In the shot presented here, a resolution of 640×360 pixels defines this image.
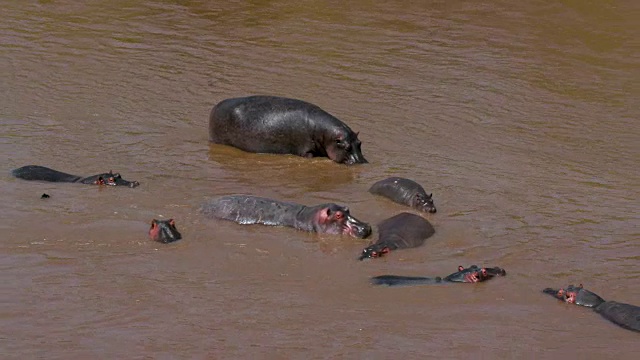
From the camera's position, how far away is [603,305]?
8.40 m

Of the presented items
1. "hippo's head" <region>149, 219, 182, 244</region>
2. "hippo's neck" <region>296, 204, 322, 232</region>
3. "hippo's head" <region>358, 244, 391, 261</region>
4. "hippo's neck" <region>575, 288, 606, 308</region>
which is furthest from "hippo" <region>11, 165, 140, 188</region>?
"hippo's neck" <region>575, 288, 606, 308</region>

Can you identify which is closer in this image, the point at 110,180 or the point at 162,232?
the point at 162,232

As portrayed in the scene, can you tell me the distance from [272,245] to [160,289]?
1451 mm

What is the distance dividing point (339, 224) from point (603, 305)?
100 inches

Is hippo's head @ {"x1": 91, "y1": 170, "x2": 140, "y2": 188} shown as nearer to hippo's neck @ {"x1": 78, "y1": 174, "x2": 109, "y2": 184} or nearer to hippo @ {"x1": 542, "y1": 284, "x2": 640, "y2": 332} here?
hippo's neck @ {"x1": 78, "y1": 174, "x2": 109, "y2": 184}

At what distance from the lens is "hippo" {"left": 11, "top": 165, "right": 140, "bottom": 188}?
11.1 meters

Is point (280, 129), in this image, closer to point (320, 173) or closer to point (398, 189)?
point (320, 173)

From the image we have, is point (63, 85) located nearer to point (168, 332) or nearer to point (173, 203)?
point (173, 203)

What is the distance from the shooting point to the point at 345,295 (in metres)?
8.53

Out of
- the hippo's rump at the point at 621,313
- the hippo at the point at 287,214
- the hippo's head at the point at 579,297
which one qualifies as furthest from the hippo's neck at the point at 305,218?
the hippo's rump at the point at 621,313

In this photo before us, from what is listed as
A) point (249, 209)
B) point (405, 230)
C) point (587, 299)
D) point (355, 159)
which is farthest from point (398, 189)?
point (587, 299)

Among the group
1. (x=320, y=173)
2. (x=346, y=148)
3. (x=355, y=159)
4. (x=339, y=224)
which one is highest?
(x=339, y=224)

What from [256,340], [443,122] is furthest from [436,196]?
[256,340]

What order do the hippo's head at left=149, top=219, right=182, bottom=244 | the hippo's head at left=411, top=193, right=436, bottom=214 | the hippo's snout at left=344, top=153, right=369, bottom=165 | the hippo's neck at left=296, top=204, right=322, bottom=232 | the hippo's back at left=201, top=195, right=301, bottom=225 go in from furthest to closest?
the hippo's snout at left=344, top=153, right=369, bottom=165 → the hippo's head at left=411, top=193, right=436, bottom=214 → the hippo's back at left=201, top=195, right=301, bottom=225 → the hippo's neck at left=296, top=204, right=322, bottom=232 → the hippo's head at left=149, top=219, right=182, bottom=244
